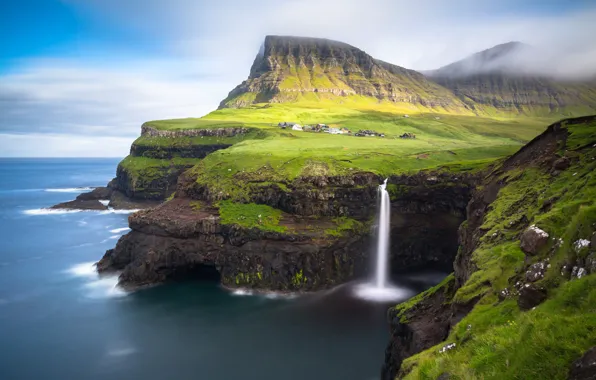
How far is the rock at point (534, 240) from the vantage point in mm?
18828

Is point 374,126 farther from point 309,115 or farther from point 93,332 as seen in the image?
point 93,332

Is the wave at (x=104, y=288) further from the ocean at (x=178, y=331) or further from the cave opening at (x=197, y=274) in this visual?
the cave opening at (x=197, y=274)

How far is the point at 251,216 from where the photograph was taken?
207ft

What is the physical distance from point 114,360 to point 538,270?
40.7 meters

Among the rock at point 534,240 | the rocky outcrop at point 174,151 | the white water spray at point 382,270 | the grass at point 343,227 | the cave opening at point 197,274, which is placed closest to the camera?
the rock at point 534,240

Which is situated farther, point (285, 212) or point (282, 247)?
point (285, 212)

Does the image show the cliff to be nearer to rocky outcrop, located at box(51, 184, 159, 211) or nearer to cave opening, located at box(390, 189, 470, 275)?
cave opening, located at box(390, 189, 470, 275)

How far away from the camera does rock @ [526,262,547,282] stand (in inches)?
649

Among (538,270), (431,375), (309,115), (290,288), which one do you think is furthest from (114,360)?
(309,115)

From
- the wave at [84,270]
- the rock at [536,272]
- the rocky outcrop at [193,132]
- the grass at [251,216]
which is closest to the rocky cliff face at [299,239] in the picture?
the grass at [251,216]

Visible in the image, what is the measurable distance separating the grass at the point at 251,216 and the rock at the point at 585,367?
5113cm

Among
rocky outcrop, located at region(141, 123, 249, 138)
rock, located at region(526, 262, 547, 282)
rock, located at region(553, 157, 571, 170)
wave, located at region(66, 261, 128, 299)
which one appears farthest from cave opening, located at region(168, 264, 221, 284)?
rocky outcrop, located at region(141, 123, 249, 138)

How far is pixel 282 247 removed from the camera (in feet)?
195

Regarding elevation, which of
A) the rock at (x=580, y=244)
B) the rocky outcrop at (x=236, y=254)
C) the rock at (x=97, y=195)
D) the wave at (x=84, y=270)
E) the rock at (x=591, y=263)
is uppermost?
the rock at (x=580, y=244)
